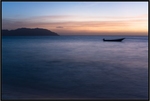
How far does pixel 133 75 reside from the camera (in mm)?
7254

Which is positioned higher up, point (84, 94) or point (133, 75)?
point (133, 75)

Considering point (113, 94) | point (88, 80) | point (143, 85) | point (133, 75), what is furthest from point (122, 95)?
point (133, 75)

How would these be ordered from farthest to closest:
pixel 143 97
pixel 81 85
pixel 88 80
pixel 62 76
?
pixel 62 76 < pixel 88 80 < pixel 81 85 < pixel 143 97

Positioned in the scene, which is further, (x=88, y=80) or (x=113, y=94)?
(x=88, y=80)

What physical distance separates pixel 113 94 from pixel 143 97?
68cm

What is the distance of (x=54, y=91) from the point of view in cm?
488

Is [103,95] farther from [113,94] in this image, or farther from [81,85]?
[81,85]

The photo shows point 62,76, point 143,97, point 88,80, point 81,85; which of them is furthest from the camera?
point 62,76

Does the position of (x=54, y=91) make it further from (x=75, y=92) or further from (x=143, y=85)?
(x=143, y=85)

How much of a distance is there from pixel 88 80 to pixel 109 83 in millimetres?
729

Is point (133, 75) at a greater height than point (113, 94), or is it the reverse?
point (133, 75)

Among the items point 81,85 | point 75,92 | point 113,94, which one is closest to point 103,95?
point 113,94

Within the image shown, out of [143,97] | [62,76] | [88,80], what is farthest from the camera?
[62,76]

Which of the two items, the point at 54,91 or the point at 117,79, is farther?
the point at 117,79
